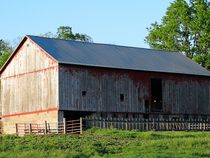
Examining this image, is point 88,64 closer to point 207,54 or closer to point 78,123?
point 78,123

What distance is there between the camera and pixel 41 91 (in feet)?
186

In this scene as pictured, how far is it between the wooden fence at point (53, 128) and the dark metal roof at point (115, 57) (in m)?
5.08

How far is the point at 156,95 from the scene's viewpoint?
61188 mm

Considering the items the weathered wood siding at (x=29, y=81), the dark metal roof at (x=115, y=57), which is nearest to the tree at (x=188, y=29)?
the dark metal roof at (x=115, y=57)

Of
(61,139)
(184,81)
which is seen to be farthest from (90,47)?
(61,139)

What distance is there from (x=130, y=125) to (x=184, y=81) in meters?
9.74

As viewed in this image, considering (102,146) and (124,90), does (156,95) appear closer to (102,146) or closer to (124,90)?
(124,90)

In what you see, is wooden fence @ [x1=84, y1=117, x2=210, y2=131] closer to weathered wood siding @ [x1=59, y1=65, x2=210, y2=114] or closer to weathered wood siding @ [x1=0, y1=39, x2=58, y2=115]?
weathered wood siding @ [x1=59, y1=65, x2=210, y2=114]

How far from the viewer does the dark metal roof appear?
5631 centimetres

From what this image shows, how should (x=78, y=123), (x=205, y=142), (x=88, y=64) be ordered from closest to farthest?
(x=205, y=142)
(x=78, y=123)
(x=88, y=64)

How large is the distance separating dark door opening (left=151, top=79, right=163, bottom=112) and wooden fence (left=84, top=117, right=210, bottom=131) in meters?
2.22

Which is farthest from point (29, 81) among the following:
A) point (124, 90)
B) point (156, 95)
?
point (156, 95)

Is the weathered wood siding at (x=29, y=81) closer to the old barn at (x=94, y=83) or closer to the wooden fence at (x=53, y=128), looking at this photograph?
the old barn at (x=94, y=83)

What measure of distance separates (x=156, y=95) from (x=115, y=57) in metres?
5.23
